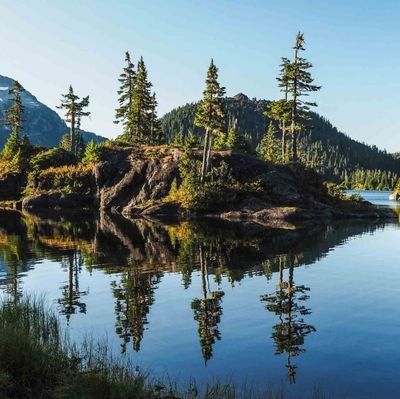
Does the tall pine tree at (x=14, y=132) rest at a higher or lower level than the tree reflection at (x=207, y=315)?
higher

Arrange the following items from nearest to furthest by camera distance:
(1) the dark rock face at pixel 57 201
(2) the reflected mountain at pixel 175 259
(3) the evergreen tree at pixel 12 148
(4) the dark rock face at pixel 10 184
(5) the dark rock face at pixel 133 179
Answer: (2) the reflected mountain at pixel 175 259 < (5) the dark rock face at pixel 133 179 < (1) the dark rock face at pixel 57 201 < (4) the dark rock face at pixel 10 184 < (3) the evergreen tree at pixel 12 148

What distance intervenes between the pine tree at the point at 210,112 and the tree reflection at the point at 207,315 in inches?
1559

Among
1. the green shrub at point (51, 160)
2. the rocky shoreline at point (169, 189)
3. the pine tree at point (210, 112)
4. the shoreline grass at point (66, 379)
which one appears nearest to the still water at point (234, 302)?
the shoreline grass at point (66, 379)

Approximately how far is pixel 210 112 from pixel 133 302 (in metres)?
46.0

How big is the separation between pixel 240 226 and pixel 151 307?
29.1 meters

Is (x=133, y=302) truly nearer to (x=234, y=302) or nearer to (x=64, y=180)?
(x=234, y=302)

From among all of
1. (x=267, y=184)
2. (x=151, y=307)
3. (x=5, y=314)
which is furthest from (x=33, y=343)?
(x=267, y=184)

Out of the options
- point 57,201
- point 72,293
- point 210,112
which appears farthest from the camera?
point 57,201

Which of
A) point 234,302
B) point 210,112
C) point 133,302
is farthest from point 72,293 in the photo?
point 210,112

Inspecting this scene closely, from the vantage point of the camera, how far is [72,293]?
59.2ft

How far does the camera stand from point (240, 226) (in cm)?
4428

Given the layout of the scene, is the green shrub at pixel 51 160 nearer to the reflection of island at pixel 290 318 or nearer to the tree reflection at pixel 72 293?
the tree reflection at pixel 72 293

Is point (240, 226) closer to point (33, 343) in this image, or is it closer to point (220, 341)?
point (220, 341)

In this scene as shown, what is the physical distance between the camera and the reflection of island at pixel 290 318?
11945 millimetres
